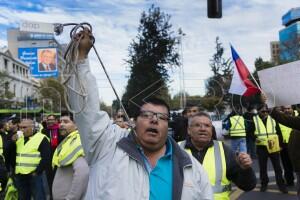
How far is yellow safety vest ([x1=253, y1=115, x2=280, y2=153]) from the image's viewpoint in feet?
30.5

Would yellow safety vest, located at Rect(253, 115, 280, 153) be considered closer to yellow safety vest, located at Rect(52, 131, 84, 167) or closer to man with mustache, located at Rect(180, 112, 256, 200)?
yellow safety vest, located at Rect(52, 131, 84, 167)

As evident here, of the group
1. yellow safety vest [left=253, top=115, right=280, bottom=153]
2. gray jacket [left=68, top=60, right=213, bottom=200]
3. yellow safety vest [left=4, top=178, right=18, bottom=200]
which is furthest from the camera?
yellow safety vest [left=253, top=115, right=280, bottom=153]

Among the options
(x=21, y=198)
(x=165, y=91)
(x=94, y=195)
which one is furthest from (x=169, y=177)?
(x=165, y=91)

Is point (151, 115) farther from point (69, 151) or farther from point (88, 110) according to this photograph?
point (69, 151)

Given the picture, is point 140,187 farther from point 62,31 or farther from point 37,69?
point 37,69

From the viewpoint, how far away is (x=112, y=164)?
2.58 metres

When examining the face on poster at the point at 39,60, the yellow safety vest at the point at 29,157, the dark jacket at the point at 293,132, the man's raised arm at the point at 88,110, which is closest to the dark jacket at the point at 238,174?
the man's raised arm at the point at 88,110

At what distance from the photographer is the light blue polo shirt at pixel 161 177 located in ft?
8.54

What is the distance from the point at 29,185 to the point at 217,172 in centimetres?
470

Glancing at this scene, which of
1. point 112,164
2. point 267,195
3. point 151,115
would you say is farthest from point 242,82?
point 267,195

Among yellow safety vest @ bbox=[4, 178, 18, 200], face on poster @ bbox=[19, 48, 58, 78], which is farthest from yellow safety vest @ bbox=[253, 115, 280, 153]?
face on poster @ bbox=[19, 48, 58, 78]

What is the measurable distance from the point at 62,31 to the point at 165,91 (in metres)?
40.3

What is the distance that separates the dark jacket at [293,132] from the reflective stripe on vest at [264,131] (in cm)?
315

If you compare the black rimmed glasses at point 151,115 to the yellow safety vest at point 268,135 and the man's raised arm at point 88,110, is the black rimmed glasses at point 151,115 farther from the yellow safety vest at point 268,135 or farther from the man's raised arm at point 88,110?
the yellow safety vest at point 268,135
